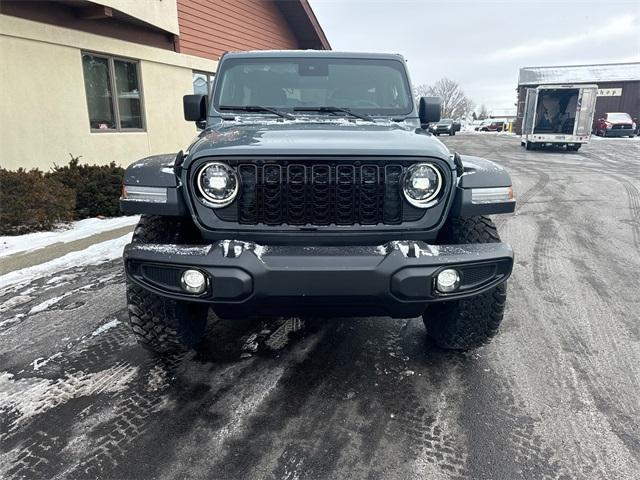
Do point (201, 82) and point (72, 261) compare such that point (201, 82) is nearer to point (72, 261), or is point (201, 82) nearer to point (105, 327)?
point (72, 261)

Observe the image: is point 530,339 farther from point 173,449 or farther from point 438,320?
point 173,449

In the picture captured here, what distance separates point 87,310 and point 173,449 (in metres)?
A: 2.02

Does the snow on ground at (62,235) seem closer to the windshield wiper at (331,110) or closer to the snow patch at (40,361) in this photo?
the snow patch at (40,361)

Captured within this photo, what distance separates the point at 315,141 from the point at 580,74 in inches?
1805

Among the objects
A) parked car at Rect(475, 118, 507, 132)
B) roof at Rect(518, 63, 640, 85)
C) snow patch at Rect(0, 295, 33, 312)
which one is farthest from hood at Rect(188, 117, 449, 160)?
parked car at Rect(475, 118, 507, 132)

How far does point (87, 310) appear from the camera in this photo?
3.75 metres

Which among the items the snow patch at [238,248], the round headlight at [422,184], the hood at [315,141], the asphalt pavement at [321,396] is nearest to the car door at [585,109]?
the asphalt pavement at [321,396]

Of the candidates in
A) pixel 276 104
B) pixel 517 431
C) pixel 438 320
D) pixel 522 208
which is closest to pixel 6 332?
pixel 276 104

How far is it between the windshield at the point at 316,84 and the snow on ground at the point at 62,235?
2900 mm

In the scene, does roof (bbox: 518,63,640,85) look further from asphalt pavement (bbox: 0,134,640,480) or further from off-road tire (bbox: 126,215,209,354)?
off-road tire (bbox: 126,215,209,354)

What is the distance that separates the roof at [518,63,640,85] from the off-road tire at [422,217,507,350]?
4231 cm

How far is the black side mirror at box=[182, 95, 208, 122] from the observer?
3.61 metres

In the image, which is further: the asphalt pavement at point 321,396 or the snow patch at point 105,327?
the snow patch at point 105,327

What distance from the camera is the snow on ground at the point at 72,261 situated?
4375 millimetres
